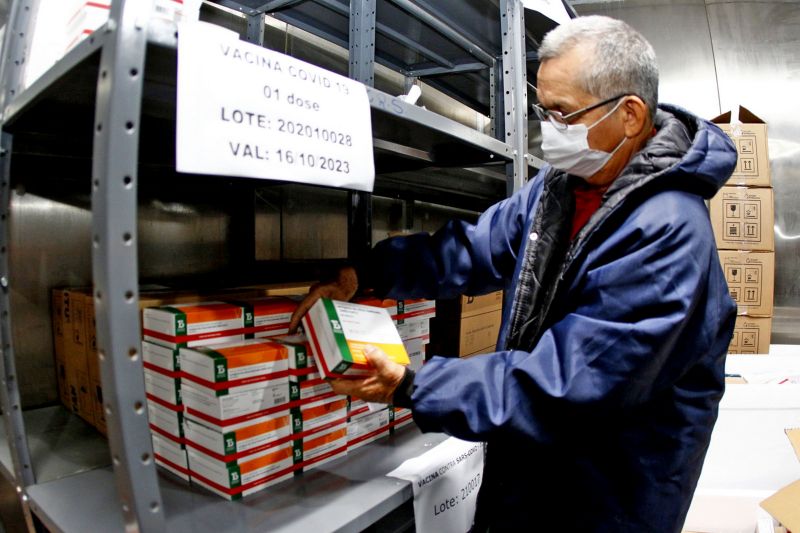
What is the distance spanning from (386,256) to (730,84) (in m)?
3.18

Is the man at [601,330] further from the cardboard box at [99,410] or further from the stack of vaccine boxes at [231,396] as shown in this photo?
the cardboard box at [99,410]

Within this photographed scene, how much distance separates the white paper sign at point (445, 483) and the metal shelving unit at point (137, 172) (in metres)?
0.04

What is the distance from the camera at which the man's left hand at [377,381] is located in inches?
30.7

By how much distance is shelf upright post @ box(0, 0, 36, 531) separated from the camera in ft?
2.58

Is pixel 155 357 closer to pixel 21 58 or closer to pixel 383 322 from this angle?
pixel 383 322

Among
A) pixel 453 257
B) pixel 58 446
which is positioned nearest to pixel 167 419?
pixel 58 446

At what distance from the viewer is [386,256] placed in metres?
1.09

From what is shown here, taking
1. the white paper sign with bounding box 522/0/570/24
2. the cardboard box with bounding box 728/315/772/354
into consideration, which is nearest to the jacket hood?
the white paper sign with bounding box 522/0/570/24

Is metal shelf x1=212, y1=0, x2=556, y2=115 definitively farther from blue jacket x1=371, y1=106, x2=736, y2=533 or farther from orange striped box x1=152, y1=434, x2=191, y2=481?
orange striped box x1=152, y1=434, x2=191, y2=481

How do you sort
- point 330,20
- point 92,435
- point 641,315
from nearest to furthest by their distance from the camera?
1. point 641,315
2. point 92,435
3. point 330,20

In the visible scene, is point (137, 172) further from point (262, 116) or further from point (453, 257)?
point (453, 257)

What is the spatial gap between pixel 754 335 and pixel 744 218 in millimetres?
629

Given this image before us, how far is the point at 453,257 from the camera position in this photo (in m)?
1.11

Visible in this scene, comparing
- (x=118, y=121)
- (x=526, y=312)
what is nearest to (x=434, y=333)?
(x=526, y=312)
